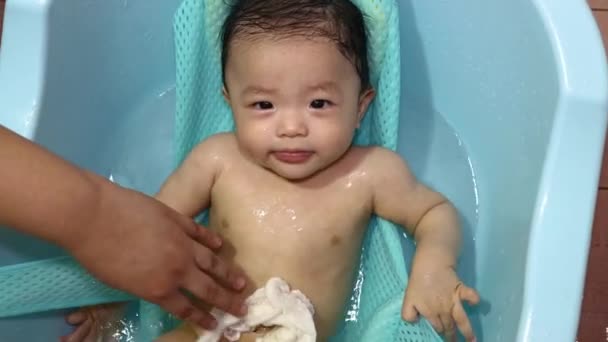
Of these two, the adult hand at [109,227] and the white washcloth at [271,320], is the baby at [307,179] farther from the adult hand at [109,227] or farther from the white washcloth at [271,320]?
the adult hand at [109,227]

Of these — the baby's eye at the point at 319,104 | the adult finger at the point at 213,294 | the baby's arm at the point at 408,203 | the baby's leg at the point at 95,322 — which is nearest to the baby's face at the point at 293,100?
the baby's eye at the point at 319,104

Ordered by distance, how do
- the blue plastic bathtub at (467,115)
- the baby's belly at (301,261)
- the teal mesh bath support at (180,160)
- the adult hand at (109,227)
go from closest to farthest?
the adult hand at (109,227), the blue plastic bathtub at (467,115), the teal mesh bath support at (180,160), the baby's belly at (301,261)

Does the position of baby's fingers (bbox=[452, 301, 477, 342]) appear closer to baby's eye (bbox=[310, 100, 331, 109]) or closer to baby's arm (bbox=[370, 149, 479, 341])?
baby's arm (bbox=[370, 149, 479, 341])

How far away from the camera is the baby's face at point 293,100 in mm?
1020

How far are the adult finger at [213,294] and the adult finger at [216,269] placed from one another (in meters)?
0.01

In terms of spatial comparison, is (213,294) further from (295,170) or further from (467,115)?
(467,115)

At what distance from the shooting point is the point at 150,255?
34.4 inches

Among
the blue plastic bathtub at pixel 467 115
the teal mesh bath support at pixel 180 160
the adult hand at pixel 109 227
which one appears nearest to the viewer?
the adult hand at pixel 109 227

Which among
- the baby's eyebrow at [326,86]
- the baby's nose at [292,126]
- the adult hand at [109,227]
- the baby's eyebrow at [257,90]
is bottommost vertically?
the adult hand at [109,227]

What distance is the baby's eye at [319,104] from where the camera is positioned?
3.43 ft

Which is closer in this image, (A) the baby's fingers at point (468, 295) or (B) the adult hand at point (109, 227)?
(B) the adult hand at point (109, 227)

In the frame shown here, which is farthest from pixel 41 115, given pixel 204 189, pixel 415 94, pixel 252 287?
pixel 415 94

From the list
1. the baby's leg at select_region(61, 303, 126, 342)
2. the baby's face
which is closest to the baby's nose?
the baby's face

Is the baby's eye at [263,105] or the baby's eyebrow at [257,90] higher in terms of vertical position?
the baby's eyebrow at [257,90]
